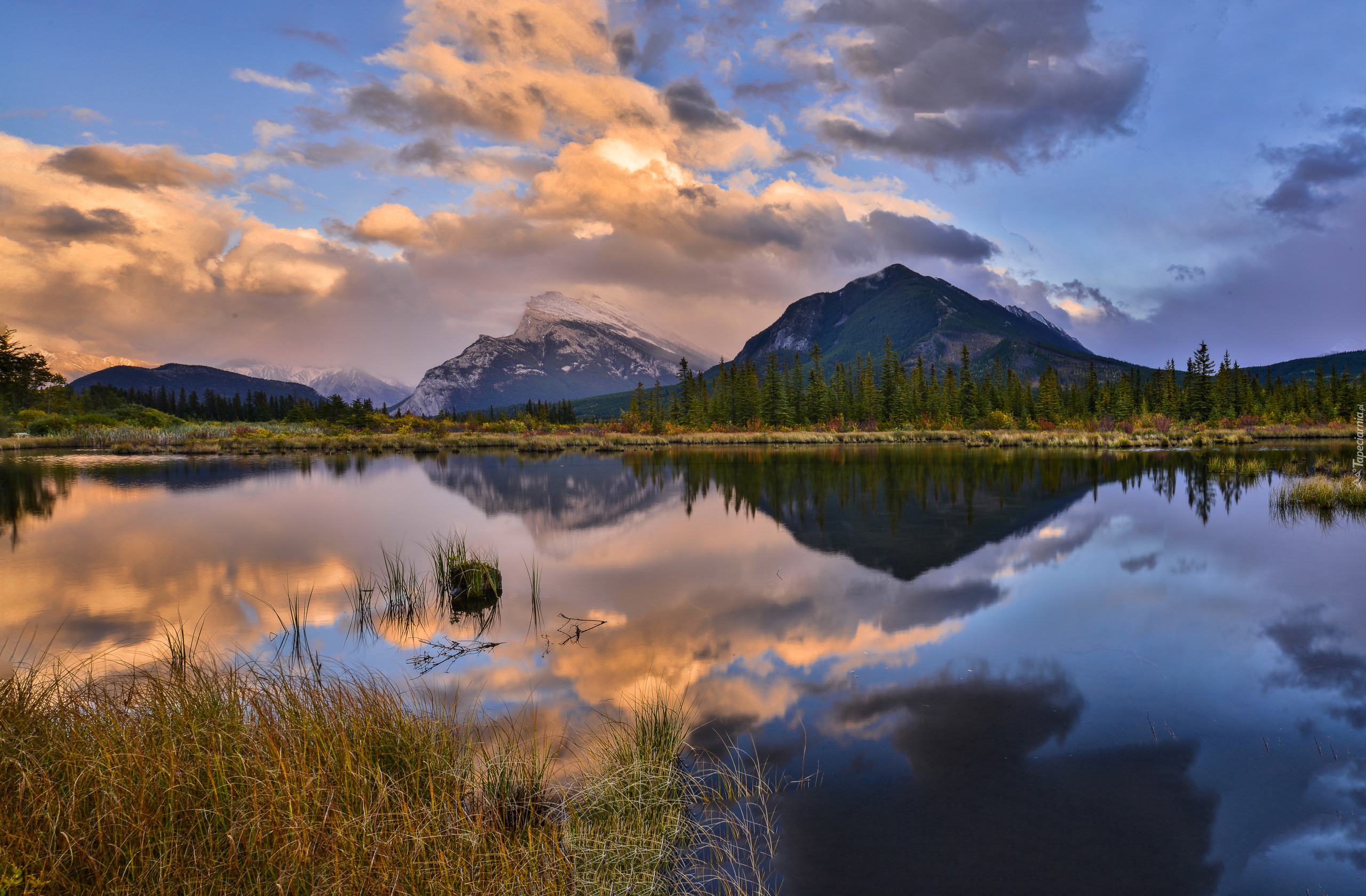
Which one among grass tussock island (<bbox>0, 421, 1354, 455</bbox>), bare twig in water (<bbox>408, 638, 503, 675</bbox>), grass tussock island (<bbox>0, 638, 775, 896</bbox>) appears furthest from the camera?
grass tussock island (<bbox>0, 421, 1354, 455</bbox>)

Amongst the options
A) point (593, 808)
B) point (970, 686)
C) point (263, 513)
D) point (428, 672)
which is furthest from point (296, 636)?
point (263, 513)

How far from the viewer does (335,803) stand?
4.07 meters

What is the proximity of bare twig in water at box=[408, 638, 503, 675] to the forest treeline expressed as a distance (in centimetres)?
8272

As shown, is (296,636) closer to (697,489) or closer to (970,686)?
(970,686)

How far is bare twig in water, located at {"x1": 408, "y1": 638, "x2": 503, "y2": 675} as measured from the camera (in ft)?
26.8

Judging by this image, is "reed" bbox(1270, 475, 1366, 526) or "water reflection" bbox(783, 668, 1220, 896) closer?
"water reflection" bbox(783, 668, 1220, 896)

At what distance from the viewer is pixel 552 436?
253ft

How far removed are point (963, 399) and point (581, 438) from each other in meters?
56.0

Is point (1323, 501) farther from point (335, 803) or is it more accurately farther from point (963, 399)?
point (963, 399)

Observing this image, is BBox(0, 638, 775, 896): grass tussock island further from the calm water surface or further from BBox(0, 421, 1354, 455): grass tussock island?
BBox(0, 421, 1354, 455): grass tussock island

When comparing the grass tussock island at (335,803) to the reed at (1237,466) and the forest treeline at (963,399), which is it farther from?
the forest treeline at (963,399)

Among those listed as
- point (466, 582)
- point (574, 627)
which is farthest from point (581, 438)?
point (574, 627)

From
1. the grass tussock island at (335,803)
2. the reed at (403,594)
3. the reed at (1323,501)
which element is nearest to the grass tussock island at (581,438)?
the reed at (1323,501)

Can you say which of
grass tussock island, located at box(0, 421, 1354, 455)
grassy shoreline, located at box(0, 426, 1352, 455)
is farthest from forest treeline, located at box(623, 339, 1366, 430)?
grassy shoreline, located at box(0, 426, 1352, 455)
